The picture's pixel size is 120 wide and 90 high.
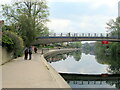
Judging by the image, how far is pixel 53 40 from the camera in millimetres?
41875

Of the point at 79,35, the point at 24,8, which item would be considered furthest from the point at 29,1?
the point at 79,35

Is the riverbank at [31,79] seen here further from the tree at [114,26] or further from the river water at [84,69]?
the tree at [114,26]

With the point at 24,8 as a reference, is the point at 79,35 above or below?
below

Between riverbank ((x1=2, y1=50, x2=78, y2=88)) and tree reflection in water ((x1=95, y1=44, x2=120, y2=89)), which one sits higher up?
riverbank ((x1=2, y1=50, x2=78, y2=88))

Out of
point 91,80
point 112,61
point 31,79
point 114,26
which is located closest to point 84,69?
point 91,80

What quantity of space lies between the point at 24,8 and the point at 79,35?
13597 millimetres

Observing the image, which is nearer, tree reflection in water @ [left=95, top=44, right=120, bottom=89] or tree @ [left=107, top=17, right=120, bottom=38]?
tree reflection in water @ [left=95, top=44, right=120, bottom=89]

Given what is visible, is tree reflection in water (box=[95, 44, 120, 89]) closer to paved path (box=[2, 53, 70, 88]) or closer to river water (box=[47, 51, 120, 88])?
river water (box=[47, 51, 120, 88])

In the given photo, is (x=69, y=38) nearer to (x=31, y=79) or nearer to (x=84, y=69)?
(x=84, y=69)

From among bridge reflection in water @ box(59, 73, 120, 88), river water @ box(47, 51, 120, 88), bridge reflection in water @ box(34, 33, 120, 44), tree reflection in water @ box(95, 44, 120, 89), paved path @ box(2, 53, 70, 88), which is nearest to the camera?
paved path @ box(2, 53, 70, 88)

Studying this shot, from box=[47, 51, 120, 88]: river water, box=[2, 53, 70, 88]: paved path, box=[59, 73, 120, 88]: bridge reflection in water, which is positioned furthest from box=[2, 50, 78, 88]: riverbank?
box=[59, 73, 120, 88]: bridge reflection in water

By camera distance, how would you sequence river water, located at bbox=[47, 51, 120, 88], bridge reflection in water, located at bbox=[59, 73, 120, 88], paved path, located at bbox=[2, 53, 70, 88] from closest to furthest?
paved path, located at bbox=[2, 53, 70, 88]
river water, located at bbox=[47, 51, 120, 88]
bridge reflection in water, located at bbox=[59, 73, 120, 88]

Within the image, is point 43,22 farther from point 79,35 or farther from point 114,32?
point 114,32

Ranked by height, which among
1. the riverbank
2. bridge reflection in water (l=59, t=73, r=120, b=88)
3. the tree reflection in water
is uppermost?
the riverbank
